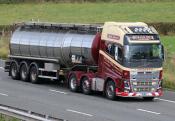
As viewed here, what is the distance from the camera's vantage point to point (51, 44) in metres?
32.4

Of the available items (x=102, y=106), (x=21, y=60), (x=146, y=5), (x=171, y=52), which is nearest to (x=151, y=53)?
(x=102, y=106)

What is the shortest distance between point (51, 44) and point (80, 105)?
23.7 ft

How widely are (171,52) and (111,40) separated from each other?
1476 centimetres

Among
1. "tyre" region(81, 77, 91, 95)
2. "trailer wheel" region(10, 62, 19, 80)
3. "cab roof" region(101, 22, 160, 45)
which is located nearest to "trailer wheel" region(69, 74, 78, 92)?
"tyre" region(81, 77, 91, 95)

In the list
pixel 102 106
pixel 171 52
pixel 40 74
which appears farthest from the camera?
pixel 171 52

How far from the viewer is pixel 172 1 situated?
76.2m

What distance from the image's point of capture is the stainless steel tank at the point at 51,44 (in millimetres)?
29797

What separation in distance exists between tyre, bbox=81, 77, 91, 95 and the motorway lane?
0.93 ft

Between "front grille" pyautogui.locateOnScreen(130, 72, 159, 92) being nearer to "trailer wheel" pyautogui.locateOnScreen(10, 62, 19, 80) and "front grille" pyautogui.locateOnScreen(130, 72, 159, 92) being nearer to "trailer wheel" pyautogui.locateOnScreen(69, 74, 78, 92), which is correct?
"trailer wheel" pyautogui.locateOnScreen(69, 74, 78, 92)

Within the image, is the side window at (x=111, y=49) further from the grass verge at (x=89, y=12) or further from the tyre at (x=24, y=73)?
the grass verge at (x=89, y=12)

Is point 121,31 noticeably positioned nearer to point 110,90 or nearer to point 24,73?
point 110,90

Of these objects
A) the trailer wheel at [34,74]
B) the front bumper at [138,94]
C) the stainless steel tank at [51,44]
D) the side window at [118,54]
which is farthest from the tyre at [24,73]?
the front bumper at [138,94]

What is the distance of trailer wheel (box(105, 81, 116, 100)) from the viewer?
2772 centimetres

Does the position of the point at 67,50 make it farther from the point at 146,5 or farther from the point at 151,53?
the point at 146,5
